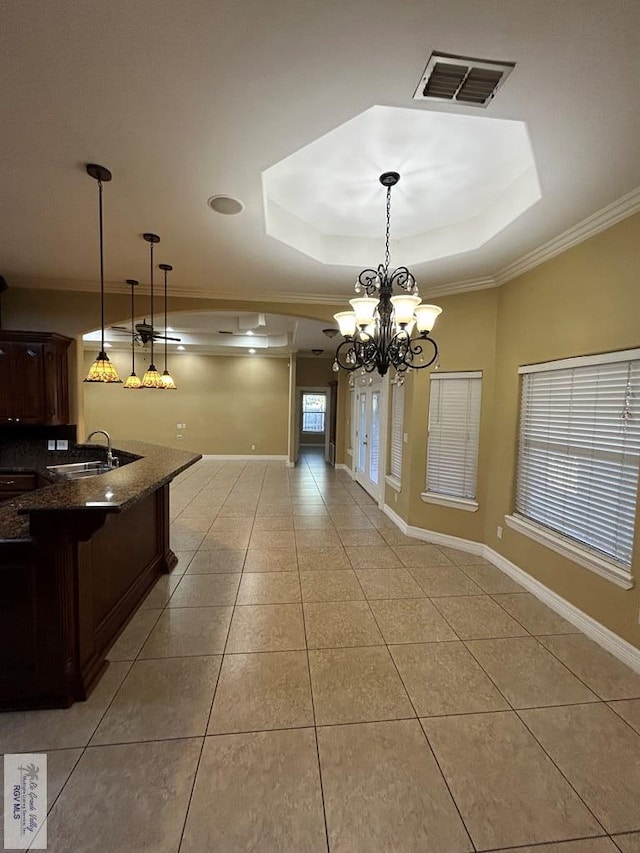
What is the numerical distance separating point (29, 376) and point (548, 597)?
549 centimetres

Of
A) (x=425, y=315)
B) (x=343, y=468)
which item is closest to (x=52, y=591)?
(x=425, y=315)

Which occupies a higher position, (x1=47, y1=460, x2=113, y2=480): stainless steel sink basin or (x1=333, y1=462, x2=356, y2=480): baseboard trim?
(x1=47, y1=460, x2=113, y2=480): stainless steel sink basin

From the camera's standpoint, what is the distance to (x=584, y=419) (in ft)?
8.95

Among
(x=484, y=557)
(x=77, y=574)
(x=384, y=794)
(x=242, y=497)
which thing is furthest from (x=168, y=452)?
(x=484, y=557)

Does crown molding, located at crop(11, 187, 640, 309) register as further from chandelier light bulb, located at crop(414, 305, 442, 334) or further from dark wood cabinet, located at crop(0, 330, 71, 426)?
chandelier light bulb, located at crop(414, 305, 442, 334)

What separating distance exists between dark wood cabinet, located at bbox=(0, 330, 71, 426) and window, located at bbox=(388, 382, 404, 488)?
407 cm

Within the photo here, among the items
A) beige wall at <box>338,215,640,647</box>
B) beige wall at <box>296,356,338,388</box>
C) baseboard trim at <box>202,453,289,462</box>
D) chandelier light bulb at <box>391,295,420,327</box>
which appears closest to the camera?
chandelier light bulb at <box>391,295,420,327</box>

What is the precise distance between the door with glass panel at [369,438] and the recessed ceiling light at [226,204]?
3.91 metres

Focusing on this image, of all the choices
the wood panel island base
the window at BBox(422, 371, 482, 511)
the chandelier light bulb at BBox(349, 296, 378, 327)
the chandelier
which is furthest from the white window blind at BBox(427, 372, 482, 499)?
the wood panel island base

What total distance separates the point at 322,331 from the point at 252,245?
11.6ft

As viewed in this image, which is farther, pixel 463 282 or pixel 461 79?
pixel 463 282

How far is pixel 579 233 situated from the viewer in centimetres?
267

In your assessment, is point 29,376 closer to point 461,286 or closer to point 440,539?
point 461,286

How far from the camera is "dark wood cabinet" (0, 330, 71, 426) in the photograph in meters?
3.90
